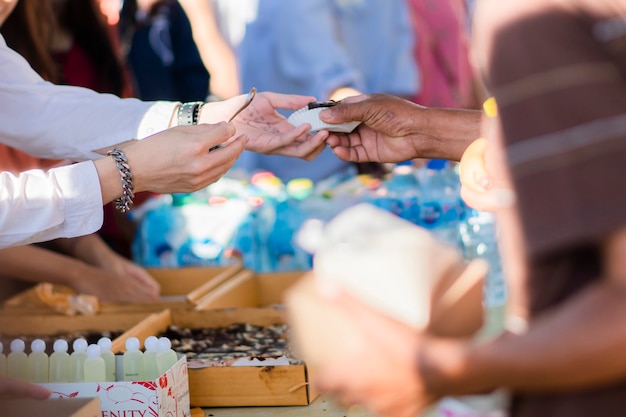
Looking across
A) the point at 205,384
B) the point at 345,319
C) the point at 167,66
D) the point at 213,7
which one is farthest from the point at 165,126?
the point at 213,7

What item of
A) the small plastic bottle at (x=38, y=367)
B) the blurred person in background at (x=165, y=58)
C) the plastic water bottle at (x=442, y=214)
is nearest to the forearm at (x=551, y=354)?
the small plastic bottle at (x=38, y=367)

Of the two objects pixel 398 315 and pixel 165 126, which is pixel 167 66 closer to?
pixel 165 126

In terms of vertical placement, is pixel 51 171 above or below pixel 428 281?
above

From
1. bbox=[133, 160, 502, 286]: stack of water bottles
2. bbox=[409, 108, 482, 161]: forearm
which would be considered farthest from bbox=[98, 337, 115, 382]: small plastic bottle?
bbox=[133, 160, 502, 286]: stack of water bottles

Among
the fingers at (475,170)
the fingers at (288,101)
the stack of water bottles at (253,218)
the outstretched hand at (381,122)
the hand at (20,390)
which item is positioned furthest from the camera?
the stack of water bottles at (253,218)

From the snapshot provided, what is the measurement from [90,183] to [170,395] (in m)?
0.41

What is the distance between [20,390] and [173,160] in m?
0.50

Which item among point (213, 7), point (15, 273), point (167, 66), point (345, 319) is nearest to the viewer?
point (345, 319)

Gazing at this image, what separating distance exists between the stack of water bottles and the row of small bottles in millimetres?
1152

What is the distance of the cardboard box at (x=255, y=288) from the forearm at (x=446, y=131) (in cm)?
70

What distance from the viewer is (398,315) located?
2.94ft

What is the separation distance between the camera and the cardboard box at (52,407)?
1.32 meters

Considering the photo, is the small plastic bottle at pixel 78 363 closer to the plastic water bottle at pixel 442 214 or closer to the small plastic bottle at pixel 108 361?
the small plastic bottle at pixel 108 361

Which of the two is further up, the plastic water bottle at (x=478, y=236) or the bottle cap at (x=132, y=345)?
the plastic water bottle at (x=478, y=236)
